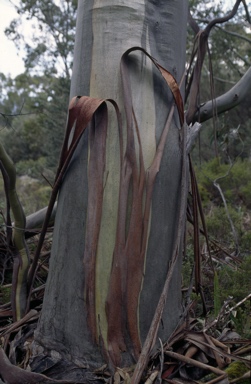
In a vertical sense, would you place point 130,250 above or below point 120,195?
below

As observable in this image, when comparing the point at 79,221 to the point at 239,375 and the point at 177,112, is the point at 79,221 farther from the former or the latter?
the point at 239,375

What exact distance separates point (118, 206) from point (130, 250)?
5.8 inches

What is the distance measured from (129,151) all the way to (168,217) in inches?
10.4

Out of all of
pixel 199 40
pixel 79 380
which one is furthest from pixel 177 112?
pixel 79 380

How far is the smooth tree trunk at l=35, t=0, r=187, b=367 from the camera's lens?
4.97ft

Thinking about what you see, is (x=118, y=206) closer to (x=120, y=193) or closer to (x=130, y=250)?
(x=120, y=193)

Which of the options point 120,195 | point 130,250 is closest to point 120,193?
point 120,195

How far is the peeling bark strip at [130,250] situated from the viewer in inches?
59.2

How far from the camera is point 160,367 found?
148cm

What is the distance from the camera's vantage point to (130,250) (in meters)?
1.53

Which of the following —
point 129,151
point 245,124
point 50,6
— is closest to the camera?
point 129,151

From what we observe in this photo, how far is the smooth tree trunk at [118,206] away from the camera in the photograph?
4.97ft

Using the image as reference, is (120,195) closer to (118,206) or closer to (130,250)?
(118,206)

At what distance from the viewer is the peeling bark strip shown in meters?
1.50
